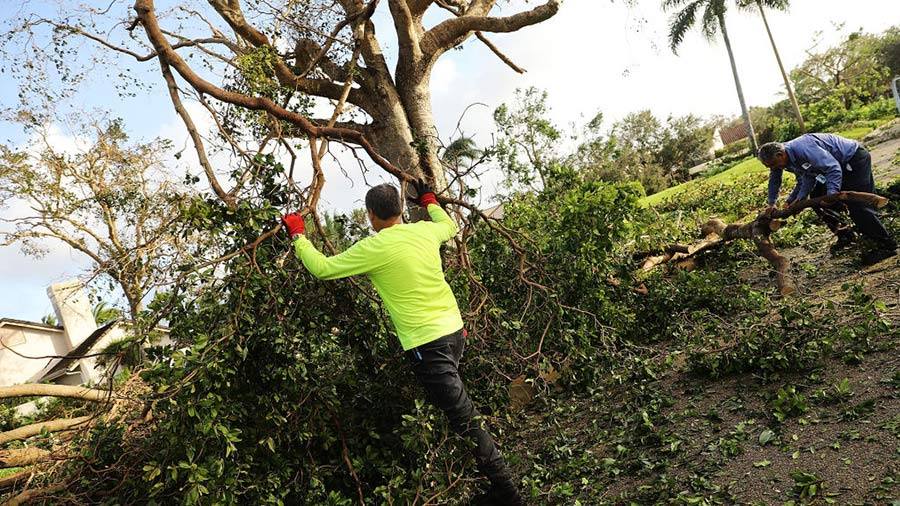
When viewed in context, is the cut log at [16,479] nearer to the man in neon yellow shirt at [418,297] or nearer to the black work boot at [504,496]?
the man in neon yellow shirt at [418,297]

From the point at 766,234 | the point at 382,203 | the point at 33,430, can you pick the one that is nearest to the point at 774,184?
the point at 766,234

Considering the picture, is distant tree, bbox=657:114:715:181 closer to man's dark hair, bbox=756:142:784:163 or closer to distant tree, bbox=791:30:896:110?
distant tree, bbox=791:30:896:110

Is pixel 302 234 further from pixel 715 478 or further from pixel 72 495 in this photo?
pixel 715 478

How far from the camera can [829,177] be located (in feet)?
18.5

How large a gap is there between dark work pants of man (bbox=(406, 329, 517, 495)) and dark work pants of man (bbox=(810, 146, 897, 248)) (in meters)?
4.62

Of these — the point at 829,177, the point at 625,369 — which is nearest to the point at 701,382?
the point at 625,369

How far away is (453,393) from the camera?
3.31m

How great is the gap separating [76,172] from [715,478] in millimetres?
20396

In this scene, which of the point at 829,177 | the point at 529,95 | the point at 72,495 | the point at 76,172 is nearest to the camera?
the point at 72,495

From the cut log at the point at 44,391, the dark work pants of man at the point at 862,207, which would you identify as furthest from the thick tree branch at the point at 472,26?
the cut log at the point at 44,391

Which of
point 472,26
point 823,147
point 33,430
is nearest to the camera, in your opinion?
point 33,430

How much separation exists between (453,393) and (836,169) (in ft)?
15.4

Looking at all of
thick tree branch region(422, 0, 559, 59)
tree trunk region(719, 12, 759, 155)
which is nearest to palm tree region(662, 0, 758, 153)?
tree trunk region(719, 12, 759, 155)

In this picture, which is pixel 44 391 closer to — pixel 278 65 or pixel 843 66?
pixel 278 65
